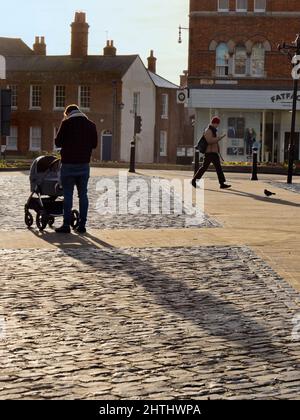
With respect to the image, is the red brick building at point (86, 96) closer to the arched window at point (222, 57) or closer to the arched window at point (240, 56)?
the arched window at point (222, 57)

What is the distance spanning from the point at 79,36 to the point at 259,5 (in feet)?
60.6

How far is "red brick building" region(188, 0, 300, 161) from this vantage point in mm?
48094

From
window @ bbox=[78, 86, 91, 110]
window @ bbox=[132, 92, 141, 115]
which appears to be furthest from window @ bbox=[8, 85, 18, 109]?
window @ bbox=[132, 92, 141, 115]

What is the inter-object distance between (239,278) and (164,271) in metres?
0.80

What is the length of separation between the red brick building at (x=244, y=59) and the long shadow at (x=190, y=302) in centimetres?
3833

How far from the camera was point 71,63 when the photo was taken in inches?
2517

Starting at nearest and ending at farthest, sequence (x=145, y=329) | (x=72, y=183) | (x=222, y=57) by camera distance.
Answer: (x=145, y=329) < (x=72, y=183) < (x=222, y=57)

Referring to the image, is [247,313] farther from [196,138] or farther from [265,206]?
[196,138]

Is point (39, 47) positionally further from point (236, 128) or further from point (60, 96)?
point (236, 128)

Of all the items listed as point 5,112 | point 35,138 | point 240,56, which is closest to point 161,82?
point 35,138

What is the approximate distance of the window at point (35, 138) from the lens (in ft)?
204

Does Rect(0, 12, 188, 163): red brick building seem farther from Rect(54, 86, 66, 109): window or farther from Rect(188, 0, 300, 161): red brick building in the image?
Rect(188, 0, 300, 161): red brick building

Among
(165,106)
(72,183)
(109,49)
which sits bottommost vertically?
(72,183)

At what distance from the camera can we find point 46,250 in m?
10.5
